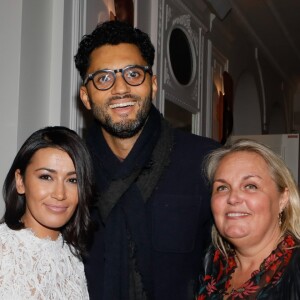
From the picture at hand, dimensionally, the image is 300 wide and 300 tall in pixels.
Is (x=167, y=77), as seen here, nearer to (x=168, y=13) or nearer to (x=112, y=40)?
(x=168, y=13)

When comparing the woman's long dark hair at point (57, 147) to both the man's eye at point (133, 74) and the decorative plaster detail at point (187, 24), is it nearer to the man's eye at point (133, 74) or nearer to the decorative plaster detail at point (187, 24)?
the man's eye at point (133, 74)

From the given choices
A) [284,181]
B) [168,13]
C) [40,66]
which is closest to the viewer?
[284,181]

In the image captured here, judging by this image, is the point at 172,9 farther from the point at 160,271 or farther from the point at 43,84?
the point at 160,271

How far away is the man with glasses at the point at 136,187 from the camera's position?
6.51 feet

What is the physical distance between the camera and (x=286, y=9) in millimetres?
6684

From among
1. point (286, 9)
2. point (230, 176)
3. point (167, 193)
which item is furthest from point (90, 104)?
point (286, 9)

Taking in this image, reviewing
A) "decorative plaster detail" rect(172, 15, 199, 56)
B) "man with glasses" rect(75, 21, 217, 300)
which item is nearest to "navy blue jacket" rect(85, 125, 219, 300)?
"man with glasses" rect(75, 21, 217, 300)

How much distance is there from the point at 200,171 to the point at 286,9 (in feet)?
17.2

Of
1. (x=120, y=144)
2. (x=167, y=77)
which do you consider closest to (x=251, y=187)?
(x=120, y=144)

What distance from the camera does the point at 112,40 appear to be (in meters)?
2.09

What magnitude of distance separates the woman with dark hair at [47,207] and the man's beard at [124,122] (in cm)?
17

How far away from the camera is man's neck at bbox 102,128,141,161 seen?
2094 mm

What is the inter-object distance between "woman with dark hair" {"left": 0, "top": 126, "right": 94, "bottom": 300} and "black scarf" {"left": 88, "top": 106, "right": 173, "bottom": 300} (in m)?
0.11

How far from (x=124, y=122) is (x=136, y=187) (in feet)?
0.87
